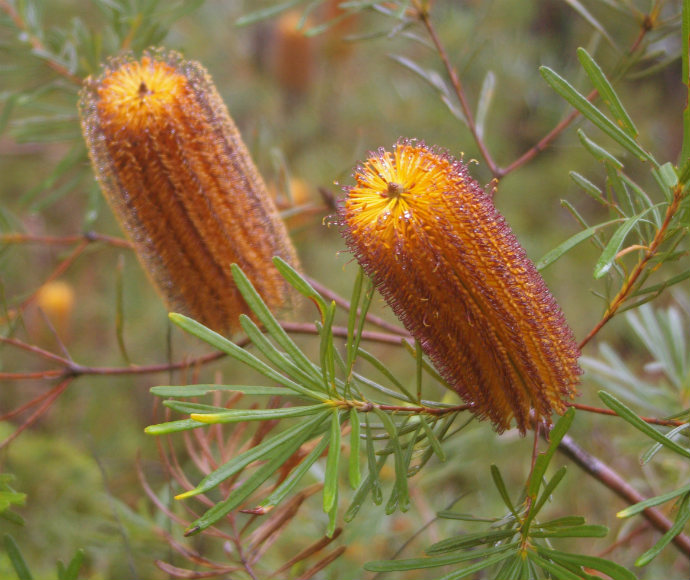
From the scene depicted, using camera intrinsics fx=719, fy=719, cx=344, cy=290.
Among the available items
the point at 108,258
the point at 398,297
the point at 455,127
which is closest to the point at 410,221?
the point at 398,297

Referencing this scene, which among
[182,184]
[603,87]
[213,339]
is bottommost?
[213,339]

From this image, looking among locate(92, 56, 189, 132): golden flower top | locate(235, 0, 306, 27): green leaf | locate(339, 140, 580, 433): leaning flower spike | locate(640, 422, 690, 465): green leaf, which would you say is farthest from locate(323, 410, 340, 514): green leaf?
locate(235, 0, 306, 27): green leaf

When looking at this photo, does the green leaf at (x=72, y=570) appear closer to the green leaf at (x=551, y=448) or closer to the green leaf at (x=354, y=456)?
the green leaf at (x=354, y=456)

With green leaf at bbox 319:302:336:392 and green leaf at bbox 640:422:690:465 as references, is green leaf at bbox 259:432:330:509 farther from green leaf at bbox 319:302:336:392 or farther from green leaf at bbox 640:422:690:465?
green leaf at bbox 640:422:690:465

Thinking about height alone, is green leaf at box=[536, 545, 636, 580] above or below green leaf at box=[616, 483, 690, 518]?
below

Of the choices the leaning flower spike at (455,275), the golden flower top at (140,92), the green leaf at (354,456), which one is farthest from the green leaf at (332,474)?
the golden flower top at (140,92)

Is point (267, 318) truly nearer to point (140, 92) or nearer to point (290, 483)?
point (290, 483)

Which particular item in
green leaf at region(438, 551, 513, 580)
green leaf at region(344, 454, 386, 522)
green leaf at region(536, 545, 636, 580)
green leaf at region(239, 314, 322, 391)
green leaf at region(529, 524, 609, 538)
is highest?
green leaf at region(239, 314, 322, 391)

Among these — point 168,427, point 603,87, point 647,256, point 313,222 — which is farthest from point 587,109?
point 313,222
